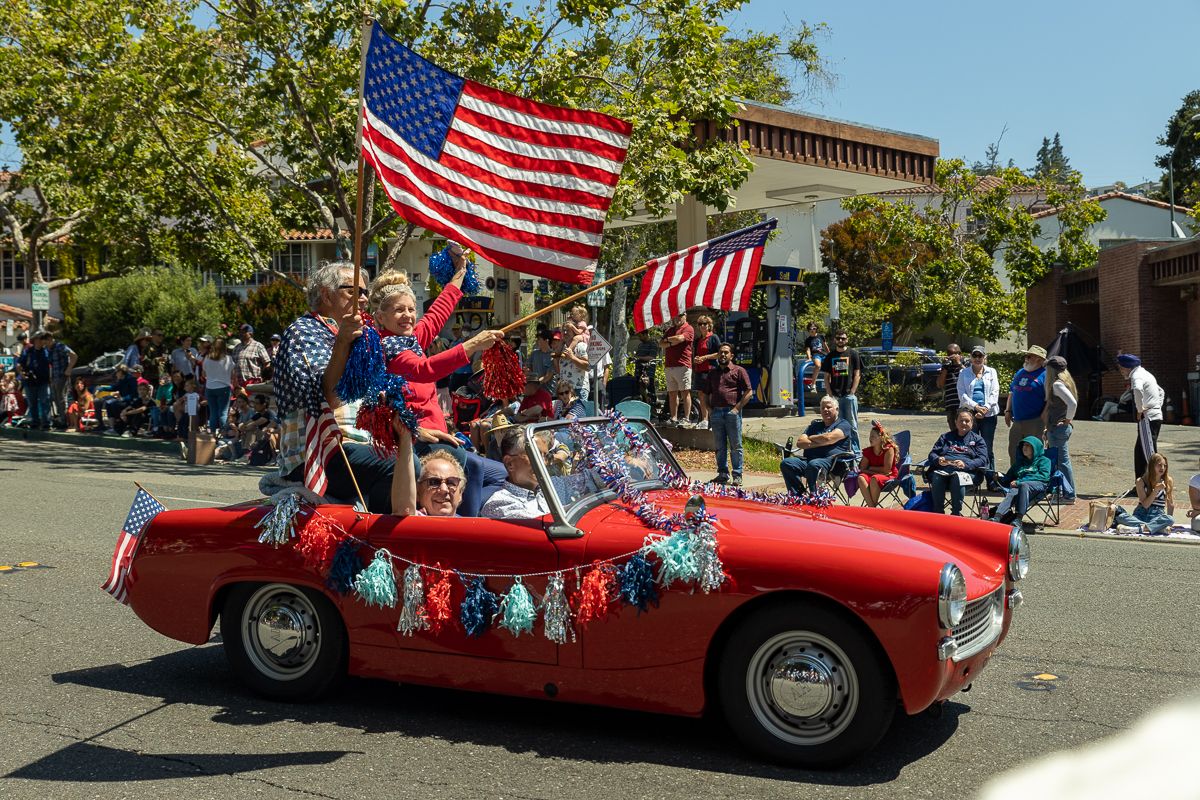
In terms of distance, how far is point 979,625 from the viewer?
4.90m

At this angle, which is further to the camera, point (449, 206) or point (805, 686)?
point (449, 206)

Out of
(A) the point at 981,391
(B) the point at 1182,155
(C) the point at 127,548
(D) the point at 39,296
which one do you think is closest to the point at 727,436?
(A) the point at 981,391

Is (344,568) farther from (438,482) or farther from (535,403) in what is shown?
(535,403)

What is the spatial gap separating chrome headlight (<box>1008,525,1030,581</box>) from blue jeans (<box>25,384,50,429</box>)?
73.1 feet

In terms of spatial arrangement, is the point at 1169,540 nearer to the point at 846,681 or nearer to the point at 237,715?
the point at 846,681

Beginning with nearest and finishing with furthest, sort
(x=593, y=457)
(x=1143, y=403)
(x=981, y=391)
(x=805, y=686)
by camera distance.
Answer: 1. (x=805, y=686)
2. (x=593, y=457)
3. (x=1143, y=403)
4. (x=981, y=391)

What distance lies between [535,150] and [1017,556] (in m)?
3.05

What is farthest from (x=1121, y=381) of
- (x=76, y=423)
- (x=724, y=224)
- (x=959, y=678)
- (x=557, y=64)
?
(x=959, y=678)

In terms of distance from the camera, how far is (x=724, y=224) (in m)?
38.3

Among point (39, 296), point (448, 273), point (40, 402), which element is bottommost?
point (40, 402)

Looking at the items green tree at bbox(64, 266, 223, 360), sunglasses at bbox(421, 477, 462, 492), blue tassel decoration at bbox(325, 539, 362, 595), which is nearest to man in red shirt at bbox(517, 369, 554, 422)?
sunglasses at bbox(421, 477, 462, 492)

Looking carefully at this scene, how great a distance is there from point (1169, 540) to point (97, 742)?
9838 millimetres

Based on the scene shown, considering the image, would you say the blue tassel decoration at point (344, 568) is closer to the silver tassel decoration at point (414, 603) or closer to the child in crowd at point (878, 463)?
the silver tassel decoration at point (414, 603)

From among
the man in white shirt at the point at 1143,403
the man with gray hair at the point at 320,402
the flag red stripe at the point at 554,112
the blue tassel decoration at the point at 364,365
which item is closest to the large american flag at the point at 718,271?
the flag red stripe at the point at 554,112
